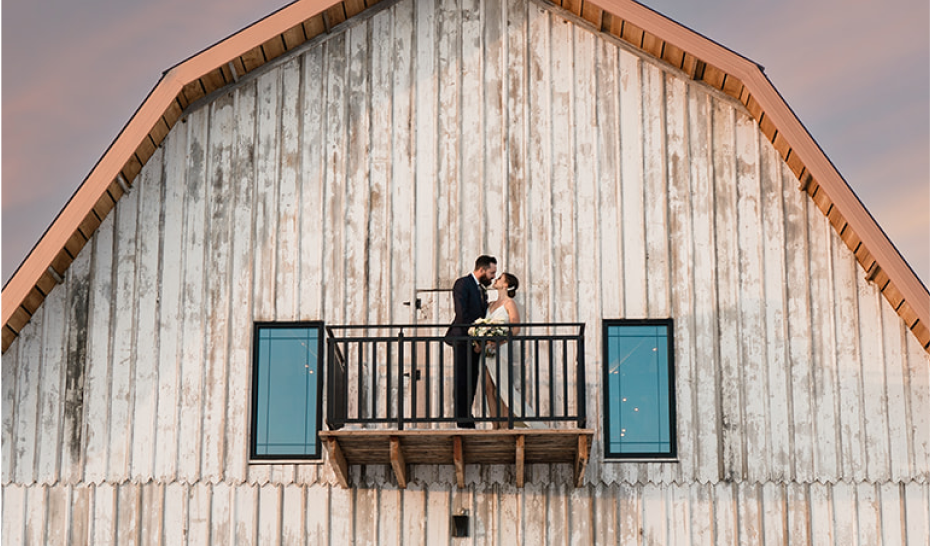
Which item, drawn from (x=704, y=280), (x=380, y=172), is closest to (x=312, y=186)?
(x=380, y=172)

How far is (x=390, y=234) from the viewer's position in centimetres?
1734

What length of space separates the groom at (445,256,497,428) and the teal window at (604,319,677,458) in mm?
1482

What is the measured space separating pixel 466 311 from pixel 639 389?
217cm

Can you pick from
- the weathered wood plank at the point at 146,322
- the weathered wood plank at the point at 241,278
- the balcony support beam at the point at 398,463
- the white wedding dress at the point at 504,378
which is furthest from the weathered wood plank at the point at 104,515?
the white wedding dress at the point at 504,378

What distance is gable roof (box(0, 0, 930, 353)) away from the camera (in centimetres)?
1625

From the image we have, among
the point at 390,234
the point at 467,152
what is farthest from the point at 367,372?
the point at 467,152

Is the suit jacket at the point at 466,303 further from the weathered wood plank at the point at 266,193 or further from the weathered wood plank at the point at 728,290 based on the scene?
the weathered wood plank at the point at 728,290

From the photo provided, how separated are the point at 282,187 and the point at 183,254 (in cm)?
137

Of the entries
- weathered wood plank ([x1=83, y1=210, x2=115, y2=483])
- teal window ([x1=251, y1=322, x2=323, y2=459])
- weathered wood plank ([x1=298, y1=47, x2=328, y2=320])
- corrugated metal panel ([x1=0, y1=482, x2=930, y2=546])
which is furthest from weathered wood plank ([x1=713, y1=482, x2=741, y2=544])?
weathered wood plank ([x1=83, y1=210, x2=115, y2=483])

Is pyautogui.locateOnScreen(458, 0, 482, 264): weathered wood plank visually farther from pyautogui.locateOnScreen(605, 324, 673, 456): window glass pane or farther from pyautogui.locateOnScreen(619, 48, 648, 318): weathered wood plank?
pyautogui.locateOnScreen(605, 324, 673, 456): window glass pane

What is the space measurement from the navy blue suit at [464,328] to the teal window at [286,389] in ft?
5.14

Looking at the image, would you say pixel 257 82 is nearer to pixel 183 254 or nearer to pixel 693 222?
pixel 183 254

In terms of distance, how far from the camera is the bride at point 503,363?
16.0 meters

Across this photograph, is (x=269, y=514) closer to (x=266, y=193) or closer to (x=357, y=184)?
(x=266, y=193)
